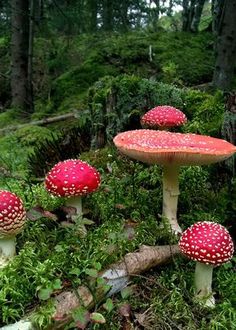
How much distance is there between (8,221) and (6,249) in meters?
0.37

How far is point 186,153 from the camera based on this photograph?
3.10 meters

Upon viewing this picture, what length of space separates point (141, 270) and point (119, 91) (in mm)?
2523

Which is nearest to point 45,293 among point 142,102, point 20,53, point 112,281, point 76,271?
point 76,271

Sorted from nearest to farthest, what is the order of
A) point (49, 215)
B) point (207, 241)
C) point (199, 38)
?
point (207, 241)
point (49, 215)
point (199, 38)

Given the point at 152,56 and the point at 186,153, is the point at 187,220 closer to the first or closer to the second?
the point at 186,153

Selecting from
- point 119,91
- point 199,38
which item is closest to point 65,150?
point 119,91

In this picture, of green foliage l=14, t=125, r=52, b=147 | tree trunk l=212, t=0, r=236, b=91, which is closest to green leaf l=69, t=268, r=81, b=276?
green foliage l=14, t=125, r=52, b=147

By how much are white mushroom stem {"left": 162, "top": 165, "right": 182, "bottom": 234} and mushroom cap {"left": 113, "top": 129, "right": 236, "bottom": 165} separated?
0.74ft

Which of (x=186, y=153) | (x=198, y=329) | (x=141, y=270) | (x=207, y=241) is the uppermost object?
(x=186, y=153)

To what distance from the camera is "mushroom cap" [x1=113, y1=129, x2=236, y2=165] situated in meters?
3.06

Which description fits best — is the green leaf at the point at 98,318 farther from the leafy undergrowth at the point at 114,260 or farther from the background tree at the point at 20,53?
the background tree at the point at 20,53

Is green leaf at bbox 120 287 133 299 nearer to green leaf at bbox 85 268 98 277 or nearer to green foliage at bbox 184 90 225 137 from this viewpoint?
green leaf at bbox 85 268 98 277

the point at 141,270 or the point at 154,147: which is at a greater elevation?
the point at 154,147

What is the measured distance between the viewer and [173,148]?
3.04m
